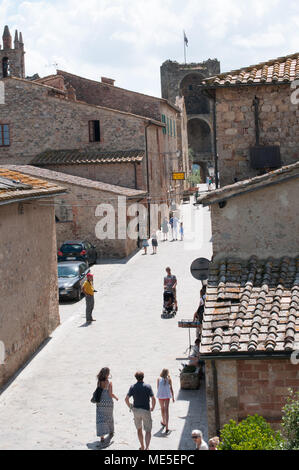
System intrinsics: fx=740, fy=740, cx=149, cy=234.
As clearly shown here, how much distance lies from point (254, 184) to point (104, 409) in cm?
464

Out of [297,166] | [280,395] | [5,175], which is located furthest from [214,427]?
[5,175]

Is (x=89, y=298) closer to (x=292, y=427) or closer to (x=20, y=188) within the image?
(x=20, y=188)

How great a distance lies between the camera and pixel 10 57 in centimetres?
5844

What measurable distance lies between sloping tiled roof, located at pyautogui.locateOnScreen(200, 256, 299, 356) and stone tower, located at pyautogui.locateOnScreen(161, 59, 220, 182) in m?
64.7

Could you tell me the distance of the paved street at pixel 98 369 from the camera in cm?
1199

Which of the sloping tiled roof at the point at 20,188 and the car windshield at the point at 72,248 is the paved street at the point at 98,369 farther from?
the sloping tiled roof at the point at 20,188

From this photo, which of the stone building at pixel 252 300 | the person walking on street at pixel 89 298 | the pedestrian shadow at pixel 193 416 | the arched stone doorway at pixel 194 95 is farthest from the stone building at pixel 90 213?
the arched stone doorway at pixel 194 95

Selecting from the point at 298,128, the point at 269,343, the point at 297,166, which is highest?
the point at 298,128

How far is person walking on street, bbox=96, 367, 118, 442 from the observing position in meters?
11.6

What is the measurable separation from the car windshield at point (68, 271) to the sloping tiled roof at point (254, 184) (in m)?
11.8

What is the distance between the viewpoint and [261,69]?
56.1ft

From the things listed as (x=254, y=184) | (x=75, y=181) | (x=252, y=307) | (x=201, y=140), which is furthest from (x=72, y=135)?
(x=201, y=140)
